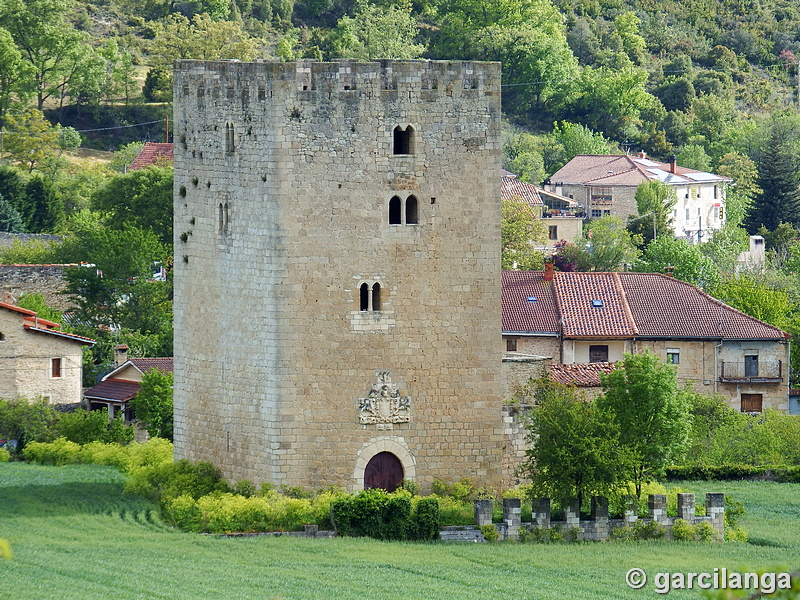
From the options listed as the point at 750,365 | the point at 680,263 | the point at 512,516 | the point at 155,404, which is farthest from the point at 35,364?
the point at 680,263

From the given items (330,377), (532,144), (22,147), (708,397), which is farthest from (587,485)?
(532,144)

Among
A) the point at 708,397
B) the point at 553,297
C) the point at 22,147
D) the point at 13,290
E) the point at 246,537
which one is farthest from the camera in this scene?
the point at 22,147

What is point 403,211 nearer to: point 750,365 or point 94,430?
point 94,430

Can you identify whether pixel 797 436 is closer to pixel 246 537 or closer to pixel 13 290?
pixel 246 537

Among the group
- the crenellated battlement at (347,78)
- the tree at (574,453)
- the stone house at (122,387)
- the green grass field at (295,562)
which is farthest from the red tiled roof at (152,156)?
the tree at (574,453)

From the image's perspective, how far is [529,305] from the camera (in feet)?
196

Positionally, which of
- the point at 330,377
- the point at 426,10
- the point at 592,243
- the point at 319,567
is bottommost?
the point at 319,567

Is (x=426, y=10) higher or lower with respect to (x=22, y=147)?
higher

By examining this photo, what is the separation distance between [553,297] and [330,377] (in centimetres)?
2165

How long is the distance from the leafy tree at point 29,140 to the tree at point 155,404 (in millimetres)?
44213

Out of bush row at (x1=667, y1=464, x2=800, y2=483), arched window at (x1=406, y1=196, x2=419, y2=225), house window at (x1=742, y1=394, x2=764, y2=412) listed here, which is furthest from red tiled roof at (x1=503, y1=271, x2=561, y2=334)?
arched window at (x1=406, y1=196, x2=419, y2=225)

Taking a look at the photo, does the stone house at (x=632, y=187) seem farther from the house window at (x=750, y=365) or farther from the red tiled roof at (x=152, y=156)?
the house window at (x=750, y=365)

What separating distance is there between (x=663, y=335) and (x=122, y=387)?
15031mm

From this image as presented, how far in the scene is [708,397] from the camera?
5516cm
